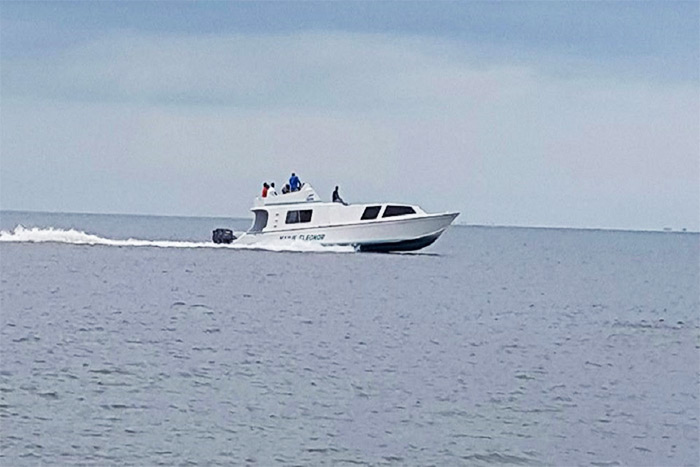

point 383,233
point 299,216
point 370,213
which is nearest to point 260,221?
point 299,216

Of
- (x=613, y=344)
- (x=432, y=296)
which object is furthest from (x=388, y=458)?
(x=432, y=296)

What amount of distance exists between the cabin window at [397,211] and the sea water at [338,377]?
27.4ft

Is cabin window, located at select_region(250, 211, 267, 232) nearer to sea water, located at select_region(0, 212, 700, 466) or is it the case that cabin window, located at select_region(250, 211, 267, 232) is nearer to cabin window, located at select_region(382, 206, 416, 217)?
cabin window, located at select_region(382, 206, 416, 217)

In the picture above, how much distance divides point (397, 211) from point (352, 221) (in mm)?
2174

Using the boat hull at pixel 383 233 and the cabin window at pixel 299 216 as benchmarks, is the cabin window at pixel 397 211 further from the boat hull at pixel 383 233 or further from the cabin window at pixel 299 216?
the cabin window at pixel 299 216

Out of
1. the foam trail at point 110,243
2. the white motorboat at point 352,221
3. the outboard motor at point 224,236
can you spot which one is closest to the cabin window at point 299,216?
the white motorboat at point 352,221

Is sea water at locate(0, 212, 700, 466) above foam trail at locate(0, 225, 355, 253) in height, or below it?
below

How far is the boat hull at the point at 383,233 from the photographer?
57.9 meters

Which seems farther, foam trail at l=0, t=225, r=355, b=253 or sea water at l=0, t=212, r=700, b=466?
foam trail at l=0, t=225, r=355, b=253

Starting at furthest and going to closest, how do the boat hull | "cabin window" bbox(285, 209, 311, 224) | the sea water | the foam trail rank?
the foam trail < "cabin window" bbox(285, 209, 311, 224) < the boat hull < the sea water

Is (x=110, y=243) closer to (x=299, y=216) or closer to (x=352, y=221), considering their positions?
(x=299, y=216)

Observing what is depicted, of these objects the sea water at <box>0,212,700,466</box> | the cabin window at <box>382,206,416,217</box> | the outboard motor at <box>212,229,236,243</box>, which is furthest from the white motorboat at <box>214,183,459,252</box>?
the sea water at <box>0,212,700,466</box>

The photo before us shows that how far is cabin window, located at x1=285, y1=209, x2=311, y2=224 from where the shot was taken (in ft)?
193

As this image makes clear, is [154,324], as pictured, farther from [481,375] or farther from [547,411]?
[547,411]
